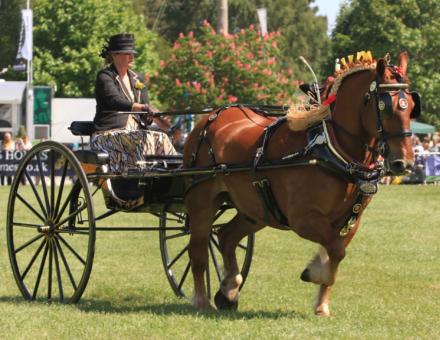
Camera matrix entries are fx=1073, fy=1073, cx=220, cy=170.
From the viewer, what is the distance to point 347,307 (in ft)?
29.3

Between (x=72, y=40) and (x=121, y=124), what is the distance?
39.5 meters

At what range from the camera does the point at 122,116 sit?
951 cm

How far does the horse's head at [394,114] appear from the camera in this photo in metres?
7.38

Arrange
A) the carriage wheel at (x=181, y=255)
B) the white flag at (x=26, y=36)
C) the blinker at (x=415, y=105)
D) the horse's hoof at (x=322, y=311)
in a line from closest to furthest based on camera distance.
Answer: the blinker at (x=415, y=105) < the horse's hoof at (x=322, y=311) < the carriage wheel at (x=181, y=255) < the white flag at (x=26, y=36)

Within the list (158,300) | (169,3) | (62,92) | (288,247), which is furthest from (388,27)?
(158,300)

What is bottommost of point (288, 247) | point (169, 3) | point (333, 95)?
point (288, 247)

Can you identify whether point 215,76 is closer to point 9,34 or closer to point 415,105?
point 9,34

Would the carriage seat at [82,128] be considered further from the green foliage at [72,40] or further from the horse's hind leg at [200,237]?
the green foliage at [72,40]

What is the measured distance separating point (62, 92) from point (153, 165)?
128 ft

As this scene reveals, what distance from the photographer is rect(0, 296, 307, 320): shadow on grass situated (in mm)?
8227

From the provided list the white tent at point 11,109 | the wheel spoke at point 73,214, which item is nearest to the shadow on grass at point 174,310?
the wheel spoke at point 73,214

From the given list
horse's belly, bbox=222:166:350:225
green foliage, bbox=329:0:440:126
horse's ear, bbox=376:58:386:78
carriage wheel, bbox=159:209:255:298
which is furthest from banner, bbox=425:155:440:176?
horse's ear, bbox=376:58:386:78

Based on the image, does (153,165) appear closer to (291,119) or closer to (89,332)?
(291,119)

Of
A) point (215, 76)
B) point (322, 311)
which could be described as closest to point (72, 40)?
point (215, 76)
